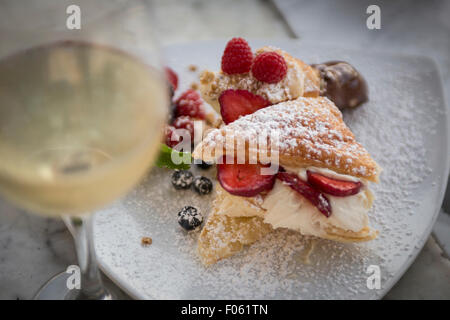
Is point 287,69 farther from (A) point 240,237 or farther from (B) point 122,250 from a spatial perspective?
(B) point 122,250

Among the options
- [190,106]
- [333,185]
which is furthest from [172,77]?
[333,185]

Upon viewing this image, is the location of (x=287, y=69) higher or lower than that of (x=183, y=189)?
higher

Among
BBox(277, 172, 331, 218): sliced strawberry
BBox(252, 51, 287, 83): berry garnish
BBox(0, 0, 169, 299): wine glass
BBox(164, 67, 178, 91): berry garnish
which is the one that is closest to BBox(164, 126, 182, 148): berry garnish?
BBox(164, 67, 178, 91): berry garnish

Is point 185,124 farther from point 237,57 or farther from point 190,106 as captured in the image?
point 237,57

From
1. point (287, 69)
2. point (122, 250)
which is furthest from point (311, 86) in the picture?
point (122, 250)

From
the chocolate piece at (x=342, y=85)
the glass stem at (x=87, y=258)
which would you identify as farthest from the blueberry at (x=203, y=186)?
the chocolate piece at (x=342, y=85)

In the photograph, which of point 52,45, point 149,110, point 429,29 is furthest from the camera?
point 429,29
